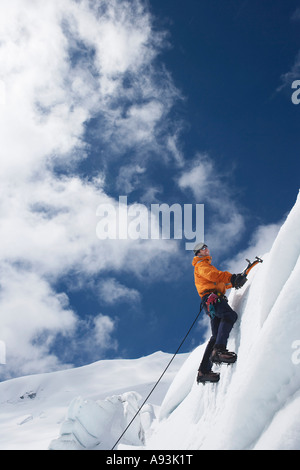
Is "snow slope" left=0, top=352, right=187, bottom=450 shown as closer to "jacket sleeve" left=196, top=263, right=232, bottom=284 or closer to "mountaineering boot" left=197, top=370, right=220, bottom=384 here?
"mountaineering boot" left=197, top=370, right=220, bottom=384

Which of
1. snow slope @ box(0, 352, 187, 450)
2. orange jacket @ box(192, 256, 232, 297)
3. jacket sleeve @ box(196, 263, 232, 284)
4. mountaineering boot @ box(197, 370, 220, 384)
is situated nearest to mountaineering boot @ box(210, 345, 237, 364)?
mountaineering boot @ box(197, 370, 220, 384)

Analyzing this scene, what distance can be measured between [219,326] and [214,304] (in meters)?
0.34

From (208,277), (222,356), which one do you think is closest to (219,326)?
(222,356)

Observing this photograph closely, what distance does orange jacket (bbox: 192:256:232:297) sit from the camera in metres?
5.25

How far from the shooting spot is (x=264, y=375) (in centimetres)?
365

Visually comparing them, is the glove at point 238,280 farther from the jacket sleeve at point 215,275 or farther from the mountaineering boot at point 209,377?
the mountaineering boot at point 209,377

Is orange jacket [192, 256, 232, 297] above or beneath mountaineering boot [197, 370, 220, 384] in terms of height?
above

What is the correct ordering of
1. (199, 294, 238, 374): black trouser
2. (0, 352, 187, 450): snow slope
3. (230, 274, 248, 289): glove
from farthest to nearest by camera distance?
(0, 352, 187, 450): snow slope → (230, 274, 248, 289): glove → (199, 294, 238, 374): black trouser

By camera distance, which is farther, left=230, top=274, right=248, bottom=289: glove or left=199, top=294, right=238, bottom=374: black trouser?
left=230, top=274, right=248, bottom=289: glove

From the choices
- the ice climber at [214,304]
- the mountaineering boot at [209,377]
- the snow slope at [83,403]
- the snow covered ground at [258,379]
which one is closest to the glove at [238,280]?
the ice climber at [214,304]

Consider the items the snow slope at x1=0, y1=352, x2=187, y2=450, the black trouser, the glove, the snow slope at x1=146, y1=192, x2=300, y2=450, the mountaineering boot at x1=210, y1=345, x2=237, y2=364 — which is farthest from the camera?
the snow slope at x1=0, y1=352, x2=187, y2=450

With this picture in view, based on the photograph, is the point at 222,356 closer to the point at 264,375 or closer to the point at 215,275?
the point at 264,375

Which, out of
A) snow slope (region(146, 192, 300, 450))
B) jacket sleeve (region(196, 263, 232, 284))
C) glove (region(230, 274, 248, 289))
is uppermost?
jacket sleeve (region(196, 263, 232, 284))
